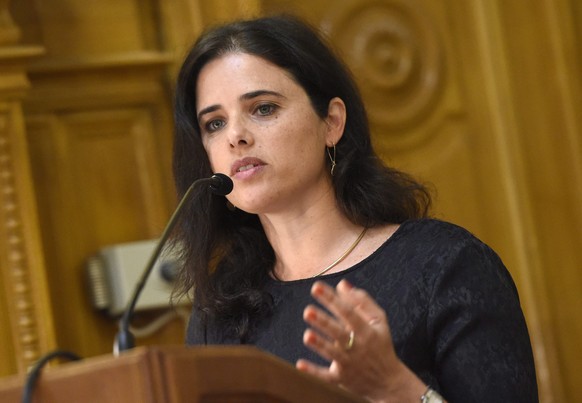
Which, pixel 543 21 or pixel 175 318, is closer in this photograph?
pixel 175 318

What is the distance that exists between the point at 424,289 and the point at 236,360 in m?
0.68

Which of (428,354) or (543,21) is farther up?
(543,21)

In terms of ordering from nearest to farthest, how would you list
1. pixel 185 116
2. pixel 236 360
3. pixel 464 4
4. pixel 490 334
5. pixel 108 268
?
1. pixel 236 360
2. pixel 490 334
3. pixel 185 116
4. pixel 108 268
5. pixel 464 4

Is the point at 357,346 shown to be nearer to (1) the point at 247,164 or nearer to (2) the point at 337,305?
(2) the point at 337,305

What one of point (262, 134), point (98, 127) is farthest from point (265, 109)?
point (98, 127)

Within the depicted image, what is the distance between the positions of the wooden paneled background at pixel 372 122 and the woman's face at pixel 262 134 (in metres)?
0.79

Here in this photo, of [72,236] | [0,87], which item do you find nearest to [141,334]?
[72,236]

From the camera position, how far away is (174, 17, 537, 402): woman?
70.3 inches

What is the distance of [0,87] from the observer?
8.72 feet

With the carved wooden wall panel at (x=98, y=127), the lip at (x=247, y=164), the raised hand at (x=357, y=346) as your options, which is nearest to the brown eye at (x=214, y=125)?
the lip at (x=247, y=164)

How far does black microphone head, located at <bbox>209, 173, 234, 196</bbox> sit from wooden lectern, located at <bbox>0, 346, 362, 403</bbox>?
60cm

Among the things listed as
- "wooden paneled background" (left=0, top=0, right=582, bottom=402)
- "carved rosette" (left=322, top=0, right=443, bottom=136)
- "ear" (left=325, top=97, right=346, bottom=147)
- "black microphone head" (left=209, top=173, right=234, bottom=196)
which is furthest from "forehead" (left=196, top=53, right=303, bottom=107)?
"carved rosette" (left=322, top=0, right=443, bottom=136)

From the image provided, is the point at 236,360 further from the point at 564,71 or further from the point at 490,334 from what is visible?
the point at 564,71

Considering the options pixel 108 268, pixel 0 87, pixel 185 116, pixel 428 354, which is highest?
pixel 0 87
